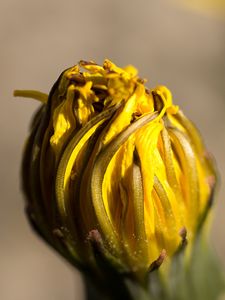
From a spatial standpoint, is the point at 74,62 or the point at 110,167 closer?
the point at 110,167

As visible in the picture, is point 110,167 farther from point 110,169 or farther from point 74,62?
point 74,62

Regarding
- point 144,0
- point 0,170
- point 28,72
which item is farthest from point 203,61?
point 0,170

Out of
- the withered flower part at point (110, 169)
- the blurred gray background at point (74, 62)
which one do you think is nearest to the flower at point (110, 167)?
the withered flower part at point (110, 169)

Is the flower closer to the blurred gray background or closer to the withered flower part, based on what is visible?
the withered flower part

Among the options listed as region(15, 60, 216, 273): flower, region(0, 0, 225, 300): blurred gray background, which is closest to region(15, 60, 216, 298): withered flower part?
region(15, 60, 216, 273): flower

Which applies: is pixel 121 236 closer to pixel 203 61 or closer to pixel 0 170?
pixel 0 170

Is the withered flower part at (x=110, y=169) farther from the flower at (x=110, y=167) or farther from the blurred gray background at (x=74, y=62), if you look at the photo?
the blurred gray background at (x=74, y=62)

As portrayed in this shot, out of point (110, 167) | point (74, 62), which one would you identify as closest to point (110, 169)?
point (110, 167)
